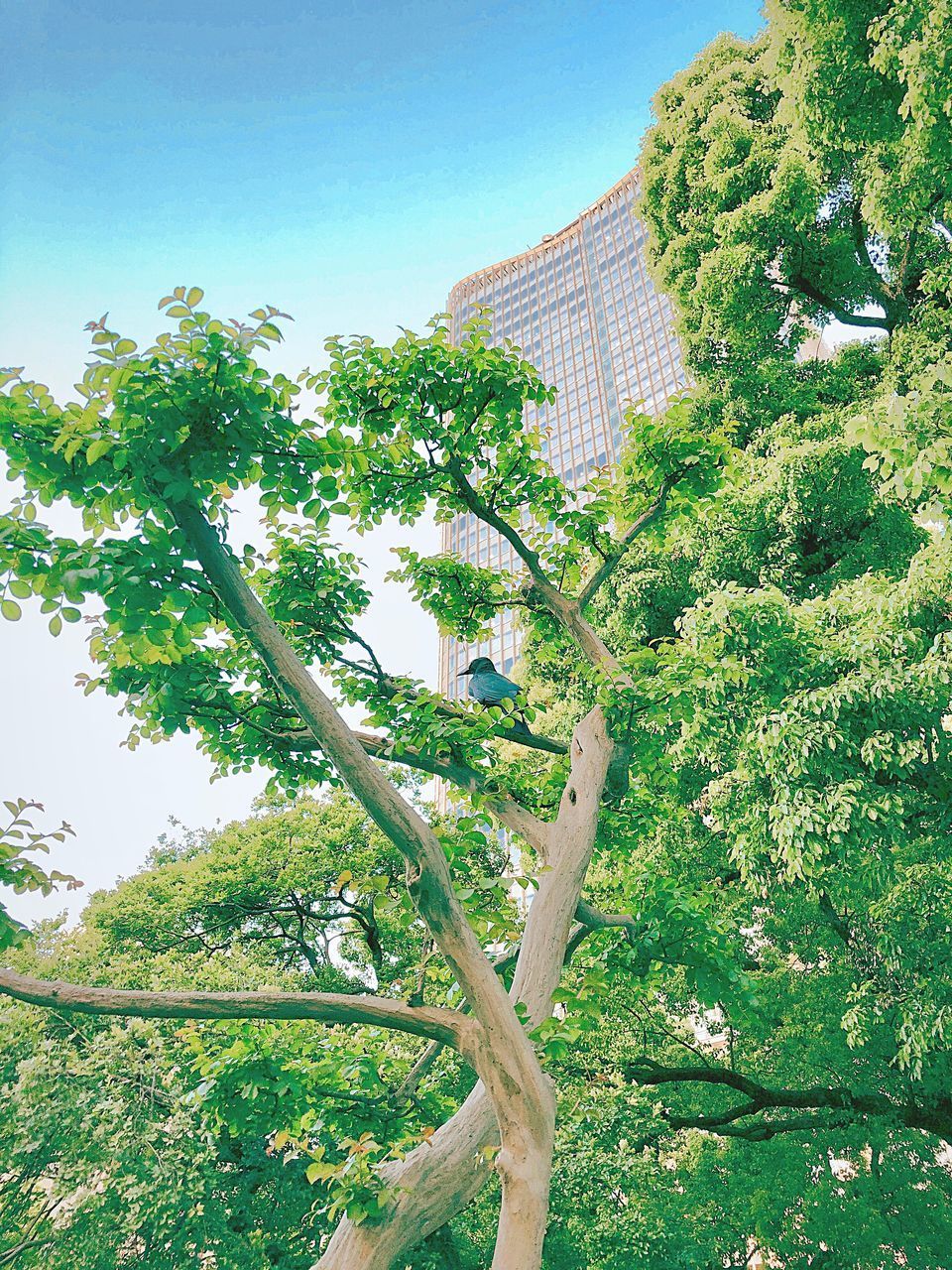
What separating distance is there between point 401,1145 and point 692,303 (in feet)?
28.4

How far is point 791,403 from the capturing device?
7.83 metres

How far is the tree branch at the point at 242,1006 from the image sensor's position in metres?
1.93

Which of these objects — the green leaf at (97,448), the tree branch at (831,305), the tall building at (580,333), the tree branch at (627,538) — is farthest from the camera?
the tall building at (580,333)

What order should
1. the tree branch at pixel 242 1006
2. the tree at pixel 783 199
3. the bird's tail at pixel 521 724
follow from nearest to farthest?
1. the tree branch at pixel 242 1006
2. the bird's tail at pixel 521 724
3. the tree at pixel 783 199

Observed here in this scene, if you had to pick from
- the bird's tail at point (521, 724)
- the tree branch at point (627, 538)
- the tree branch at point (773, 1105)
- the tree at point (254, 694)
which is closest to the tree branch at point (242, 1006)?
the tree at point (254, 694)

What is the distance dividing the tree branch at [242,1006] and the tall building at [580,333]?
38200 mm

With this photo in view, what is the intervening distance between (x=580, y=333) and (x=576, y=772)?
56012 mm

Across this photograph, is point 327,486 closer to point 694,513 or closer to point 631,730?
point 631,730

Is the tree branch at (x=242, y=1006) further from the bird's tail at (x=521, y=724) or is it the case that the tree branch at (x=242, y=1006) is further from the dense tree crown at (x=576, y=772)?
the bird's tail at (x=521, y=724)

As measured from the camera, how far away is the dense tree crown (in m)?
2.36

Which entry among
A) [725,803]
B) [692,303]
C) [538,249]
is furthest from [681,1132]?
[538,249]

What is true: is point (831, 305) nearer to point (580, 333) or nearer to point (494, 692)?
point (494, 692)

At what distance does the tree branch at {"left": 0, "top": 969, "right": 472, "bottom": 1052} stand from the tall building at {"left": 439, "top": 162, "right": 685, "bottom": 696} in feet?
125

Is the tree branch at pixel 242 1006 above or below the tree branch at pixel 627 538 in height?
below
